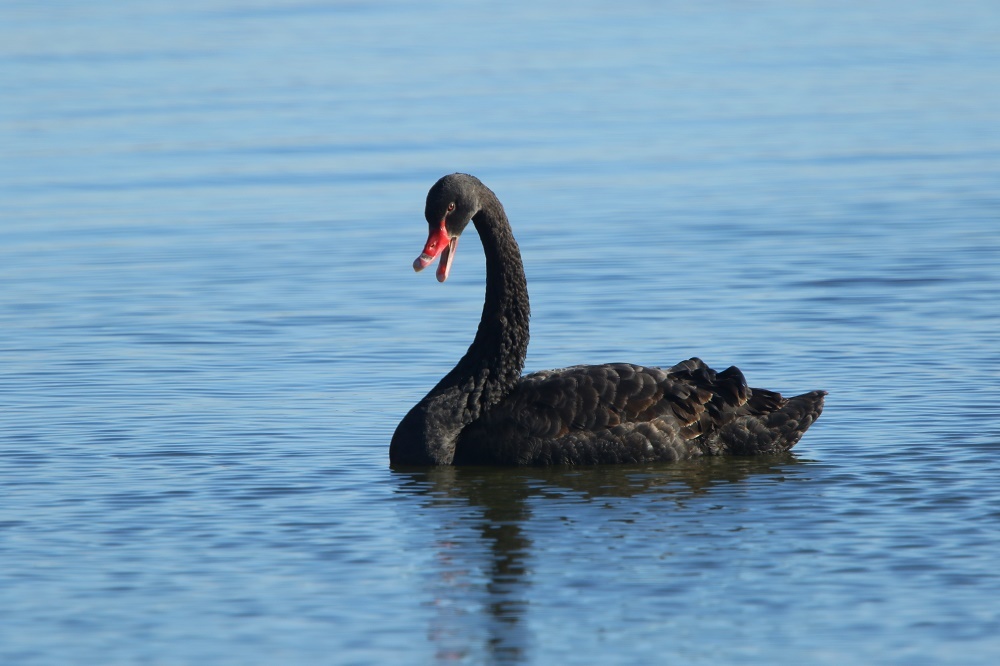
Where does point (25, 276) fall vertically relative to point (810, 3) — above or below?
below

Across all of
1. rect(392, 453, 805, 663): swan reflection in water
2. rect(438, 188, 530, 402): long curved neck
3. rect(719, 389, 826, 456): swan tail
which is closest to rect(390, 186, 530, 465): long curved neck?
rect(438, 188, 530, 402): long curved neck

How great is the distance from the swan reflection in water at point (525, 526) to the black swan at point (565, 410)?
10 cm

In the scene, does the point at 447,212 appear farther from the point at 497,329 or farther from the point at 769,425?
the point at 769,425

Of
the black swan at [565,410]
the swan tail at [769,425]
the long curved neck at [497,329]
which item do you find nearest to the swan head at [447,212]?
the black swan at [565,410]

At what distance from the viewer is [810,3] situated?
47.8 metres

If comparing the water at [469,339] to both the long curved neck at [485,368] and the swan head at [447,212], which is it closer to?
the long curved neck at [485,368]

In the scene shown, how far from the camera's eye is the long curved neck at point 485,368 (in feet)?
35.8

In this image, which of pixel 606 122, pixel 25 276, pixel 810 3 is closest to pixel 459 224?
pixel 25 276

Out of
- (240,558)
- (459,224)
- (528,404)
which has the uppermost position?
(459,224)

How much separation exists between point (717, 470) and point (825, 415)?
1.54 m

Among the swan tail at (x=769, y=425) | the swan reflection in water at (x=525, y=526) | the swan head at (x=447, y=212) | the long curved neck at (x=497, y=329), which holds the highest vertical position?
Answer: the swan head at (x=447, y=212)

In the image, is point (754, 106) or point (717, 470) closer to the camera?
point (717, 470)

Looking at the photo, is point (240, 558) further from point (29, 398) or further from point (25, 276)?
point (25, 276)

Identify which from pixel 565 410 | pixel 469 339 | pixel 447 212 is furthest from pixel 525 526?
pixel 469 339
